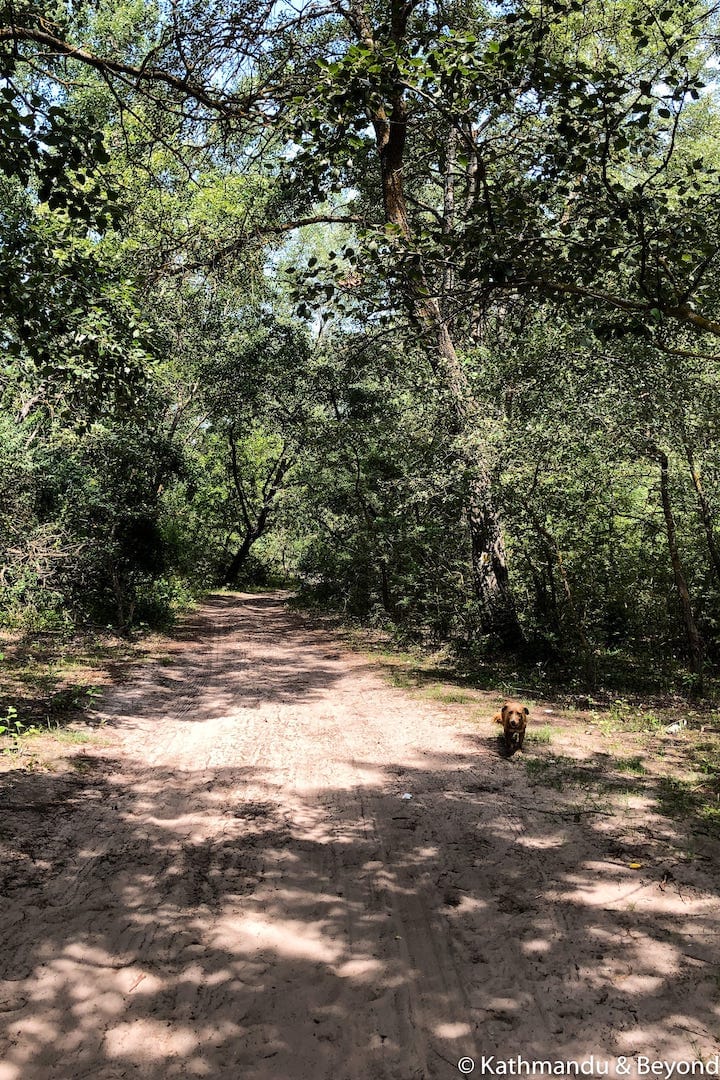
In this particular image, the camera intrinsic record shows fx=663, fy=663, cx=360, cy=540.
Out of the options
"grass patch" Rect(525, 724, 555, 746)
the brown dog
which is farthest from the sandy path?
"grass patch" Rect(525, 724, 555, 746)

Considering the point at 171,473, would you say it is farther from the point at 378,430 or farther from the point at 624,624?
the point at 624,624

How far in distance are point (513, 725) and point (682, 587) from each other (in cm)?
409

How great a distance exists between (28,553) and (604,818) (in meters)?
8.95

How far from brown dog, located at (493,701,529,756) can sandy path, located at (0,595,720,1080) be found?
0.76ft

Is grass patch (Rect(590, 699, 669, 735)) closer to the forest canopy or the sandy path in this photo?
the forest canopy

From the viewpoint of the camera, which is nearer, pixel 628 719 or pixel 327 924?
pixel 327 924

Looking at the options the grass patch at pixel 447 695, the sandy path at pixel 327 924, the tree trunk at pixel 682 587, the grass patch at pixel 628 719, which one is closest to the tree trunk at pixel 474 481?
the grass patch at pixel 447 695

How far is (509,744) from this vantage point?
651 cm

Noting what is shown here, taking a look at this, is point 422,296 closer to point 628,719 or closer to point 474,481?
point 474,481

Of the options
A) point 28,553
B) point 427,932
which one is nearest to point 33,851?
point 427,932

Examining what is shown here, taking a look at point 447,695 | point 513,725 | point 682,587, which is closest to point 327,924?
point 513,725

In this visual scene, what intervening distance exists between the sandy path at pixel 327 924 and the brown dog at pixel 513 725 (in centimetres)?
23

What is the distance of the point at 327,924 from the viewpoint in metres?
3.67

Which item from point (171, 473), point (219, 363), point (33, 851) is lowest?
point (33, 851)
